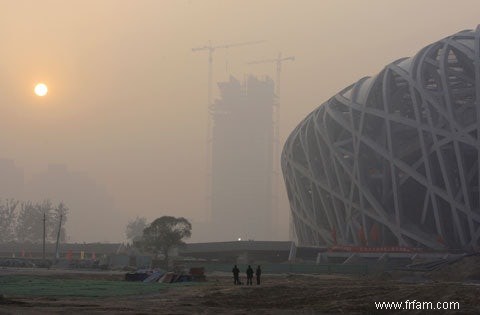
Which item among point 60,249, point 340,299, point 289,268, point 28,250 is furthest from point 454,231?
point 28,250

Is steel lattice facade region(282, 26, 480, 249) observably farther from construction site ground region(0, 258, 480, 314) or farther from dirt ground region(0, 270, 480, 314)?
dirt ground region(0, 270, 480, 314)

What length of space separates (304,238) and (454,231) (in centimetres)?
2833

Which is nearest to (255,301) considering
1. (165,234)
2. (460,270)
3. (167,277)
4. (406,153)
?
(167,277)

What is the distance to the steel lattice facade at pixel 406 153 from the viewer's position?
8300 centimetres

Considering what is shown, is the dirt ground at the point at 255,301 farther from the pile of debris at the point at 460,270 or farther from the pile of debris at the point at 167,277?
the pile of debris at the point at 460,270

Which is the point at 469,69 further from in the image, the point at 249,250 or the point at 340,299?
the point at 340,299

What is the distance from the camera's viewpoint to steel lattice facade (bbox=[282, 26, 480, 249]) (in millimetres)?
83000

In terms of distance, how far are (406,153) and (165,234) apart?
32.5 metres

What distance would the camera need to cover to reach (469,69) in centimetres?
8506

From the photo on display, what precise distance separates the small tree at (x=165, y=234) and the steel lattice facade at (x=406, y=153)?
18.5 metres

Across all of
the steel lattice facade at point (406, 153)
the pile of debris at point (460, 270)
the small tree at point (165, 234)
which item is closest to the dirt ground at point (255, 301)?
the pile of debris at point (460, 270)

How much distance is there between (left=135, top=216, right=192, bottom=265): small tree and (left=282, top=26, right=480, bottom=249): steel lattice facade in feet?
60.6

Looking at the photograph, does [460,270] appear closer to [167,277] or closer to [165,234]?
[167,277]

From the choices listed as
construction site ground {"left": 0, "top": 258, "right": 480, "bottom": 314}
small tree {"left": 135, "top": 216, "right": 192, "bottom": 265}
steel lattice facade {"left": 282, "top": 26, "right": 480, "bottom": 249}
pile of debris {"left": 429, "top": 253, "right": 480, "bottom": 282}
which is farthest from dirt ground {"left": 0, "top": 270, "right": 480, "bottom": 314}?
small tree {"left": 135, "top": 216, "right": 192, "bottom": 265}
